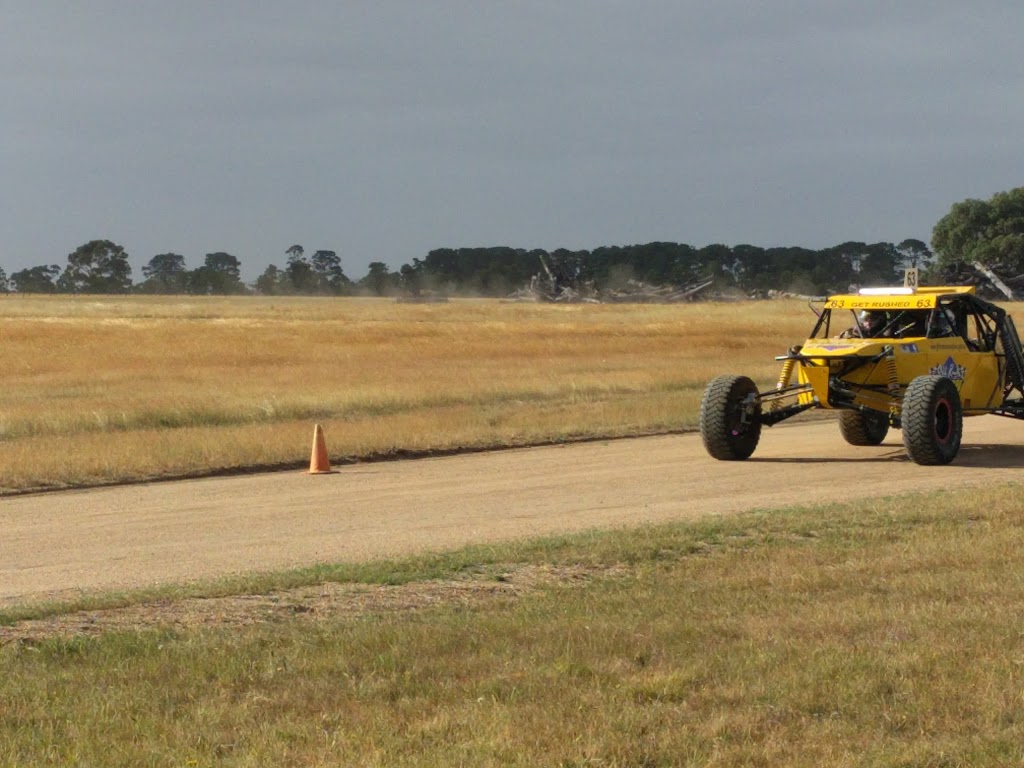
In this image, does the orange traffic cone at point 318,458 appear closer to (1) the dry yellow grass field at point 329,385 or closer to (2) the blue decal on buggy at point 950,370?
(1) the dry yellow grass field at point 329,385

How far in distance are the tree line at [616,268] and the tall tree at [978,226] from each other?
0.07m

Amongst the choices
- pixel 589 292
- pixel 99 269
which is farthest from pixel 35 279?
pixel 589 292

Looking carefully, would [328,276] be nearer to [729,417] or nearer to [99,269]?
[99,269]

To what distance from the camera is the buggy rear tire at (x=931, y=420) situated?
57.5 feet

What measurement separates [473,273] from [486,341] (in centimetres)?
9084

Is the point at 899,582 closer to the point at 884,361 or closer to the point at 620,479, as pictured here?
the point at 620,479

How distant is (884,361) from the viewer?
1848cm

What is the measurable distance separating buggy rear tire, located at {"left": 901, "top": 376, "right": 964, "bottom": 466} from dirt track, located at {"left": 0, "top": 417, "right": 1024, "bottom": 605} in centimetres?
28

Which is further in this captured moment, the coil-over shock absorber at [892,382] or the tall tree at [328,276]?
the tall tree at [328,276]

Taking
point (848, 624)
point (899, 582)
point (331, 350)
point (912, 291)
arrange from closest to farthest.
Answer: point (848, 624)
point (899, 582)
point (912, 291)
point (331, 350)

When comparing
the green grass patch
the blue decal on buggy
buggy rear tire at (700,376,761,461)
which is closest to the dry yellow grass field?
buggy rear tire at (700,376,761,461)

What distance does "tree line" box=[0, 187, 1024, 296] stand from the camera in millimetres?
96750

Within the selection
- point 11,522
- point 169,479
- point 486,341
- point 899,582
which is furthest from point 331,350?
point 899,582

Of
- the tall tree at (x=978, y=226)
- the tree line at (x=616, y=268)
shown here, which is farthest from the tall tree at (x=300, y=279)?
the tall tree at (x=978, y=226)
